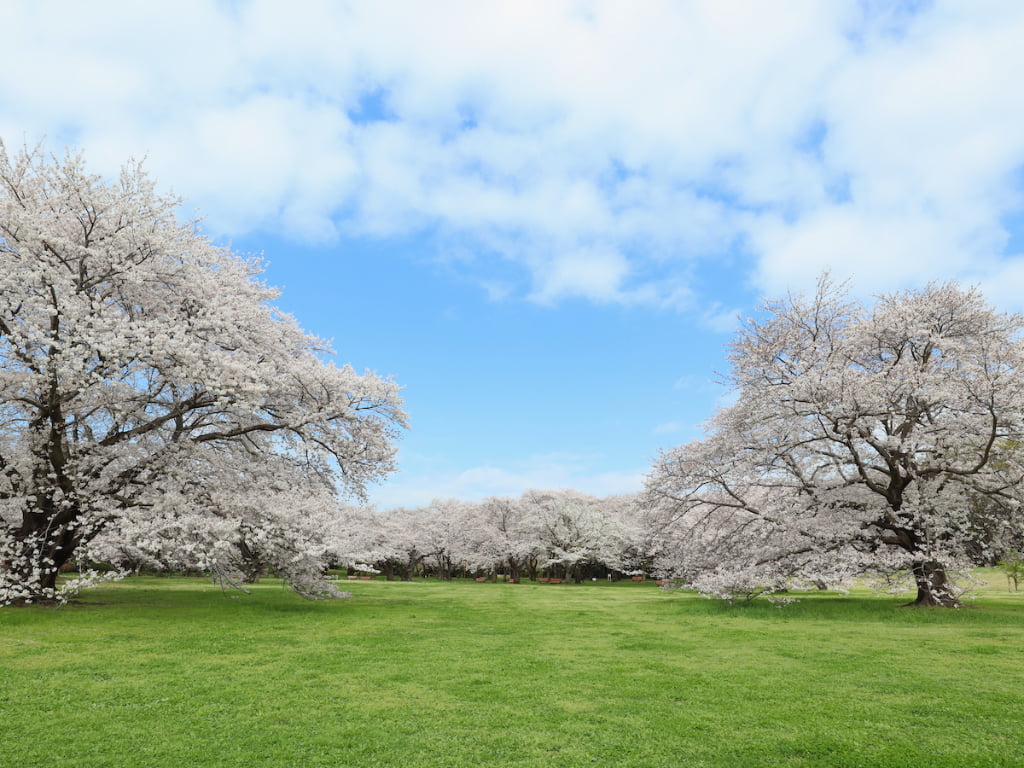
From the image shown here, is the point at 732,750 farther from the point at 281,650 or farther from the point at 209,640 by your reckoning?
the point at 209,640

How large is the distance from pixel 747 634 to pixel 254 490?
51.4 ft

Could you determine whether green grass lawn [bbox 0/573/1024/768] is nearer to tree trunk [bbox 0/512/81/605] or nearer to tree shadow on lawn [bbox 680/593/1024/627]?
tree shadow on lawn [bbox 680/593/1024/627]

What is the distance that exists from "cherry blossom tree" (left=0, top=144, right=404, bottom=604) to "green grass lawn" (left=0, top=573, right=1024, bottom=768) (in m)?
3.69

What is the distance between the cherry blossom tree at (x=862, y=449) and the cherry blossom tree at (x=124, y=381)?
42.9ft

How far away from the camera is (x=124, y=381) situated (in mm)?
20422

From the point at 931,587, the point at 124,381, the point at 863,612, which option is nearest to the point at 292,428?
the point at 124,381

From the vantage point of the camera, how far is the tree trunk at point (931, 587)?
21578mm

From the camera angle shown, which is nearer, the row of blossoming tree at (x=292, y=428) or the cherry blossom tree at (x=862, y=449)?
the row of blossoming tree at (x=292, y=428)

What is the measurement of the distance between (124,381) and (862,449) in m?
25.8

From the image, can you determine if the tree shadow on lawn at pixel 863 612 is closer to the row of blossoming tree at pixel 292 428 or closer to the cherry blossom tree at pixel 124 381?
the row of blossoming tree at pixel 292 428

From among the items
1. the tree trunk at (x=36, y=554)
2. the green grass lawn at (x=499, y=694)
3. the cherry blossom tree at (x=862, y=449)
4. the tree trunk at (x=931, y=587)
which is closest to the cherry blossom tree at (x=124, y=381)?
the tree trunk at (x=36, y=554)

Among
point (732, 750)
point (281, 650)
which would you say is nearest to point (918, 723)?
point (732, 750)

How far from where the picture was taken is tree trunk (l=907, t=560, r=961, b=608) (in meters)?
21.6

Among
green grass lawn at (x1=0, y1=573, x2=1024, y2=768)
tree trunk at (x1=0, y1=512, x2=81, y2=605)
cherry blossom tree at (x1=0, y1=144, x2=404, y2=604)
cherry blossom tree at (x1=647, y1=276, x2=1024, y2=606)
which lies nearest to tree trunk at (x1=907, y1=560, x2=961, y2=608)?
cherry blossom tree at (x1=647, y1=276, x2=1024, y2=606)
